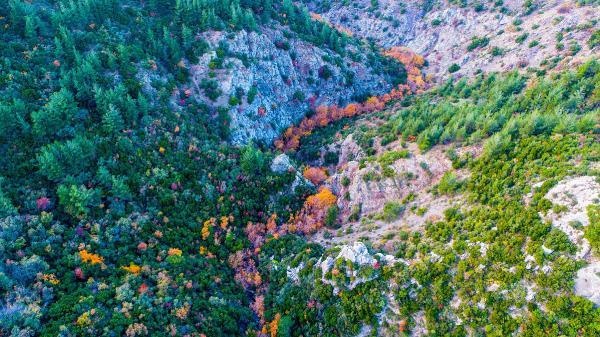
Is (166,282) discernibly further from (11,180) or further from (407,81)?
(407,81)

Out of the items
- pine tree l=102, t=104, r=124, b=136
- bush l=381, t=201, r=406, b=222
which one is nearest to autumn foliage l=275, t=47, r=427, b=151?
bush l=381, t=201, r=406, b=222

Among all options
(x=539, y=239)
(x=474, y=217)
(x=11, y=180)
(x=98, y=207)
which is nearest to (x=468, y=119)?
(x=474, y=217)

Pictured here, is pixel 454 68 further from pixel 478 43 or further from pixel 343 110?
pixel 343 110

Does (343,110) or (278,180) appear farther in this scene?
(343,110)

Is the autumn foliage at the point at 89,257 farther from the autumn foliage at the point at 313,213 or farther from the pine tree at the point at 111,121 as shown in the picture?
the autumn foliage at the point at 313,213

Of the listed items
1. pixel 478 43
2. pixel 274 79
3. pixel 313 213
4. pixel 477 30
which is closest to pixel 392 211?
pixel 313 213

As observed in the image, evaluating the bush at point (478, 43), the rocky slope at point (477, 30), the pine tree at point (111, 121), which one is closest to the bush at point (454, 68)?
the rocky slope at point (477, 30)
